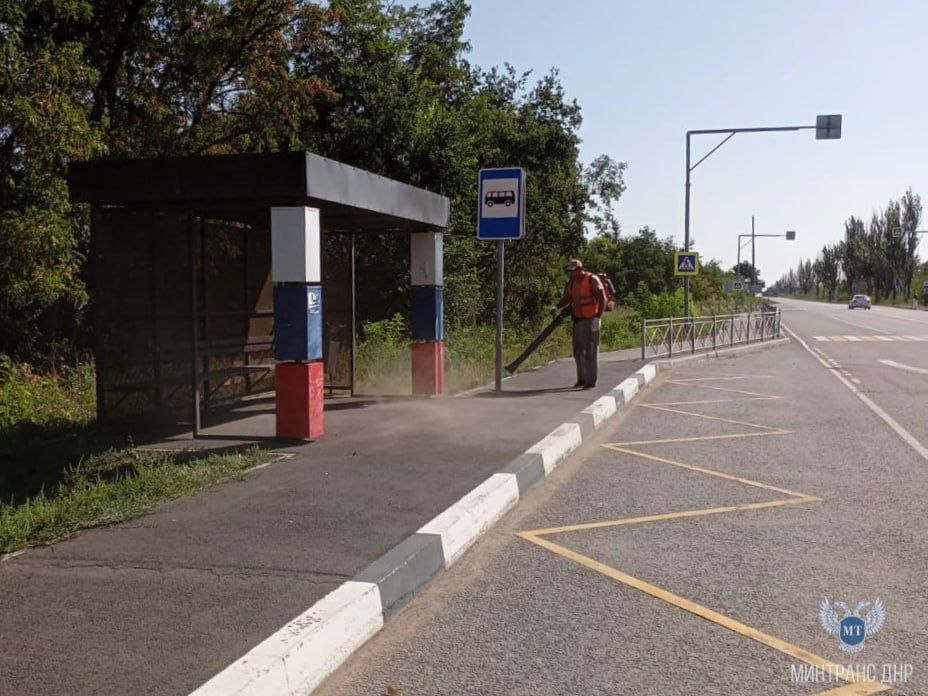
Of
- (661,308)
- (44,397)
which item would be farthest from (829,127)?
(44,397)

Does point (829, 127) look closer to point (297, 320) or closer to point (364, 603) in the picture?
point (297, 320)

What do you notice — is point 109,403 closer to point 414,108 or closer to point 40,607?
point 40,607

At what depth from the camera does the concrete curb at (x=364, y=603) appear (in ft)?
10.1

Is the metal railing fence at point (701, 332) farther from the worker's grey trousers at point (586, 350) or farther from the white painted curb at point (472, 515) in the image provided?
the white painted curb at point (472, 515)

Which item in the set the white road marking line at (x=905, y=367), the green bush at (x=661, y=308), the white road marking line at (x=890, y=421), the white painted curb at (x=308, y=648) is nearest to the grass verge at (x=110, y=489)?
the white painted curb at (x=308, y=648)

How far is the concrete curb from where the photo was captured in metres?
3.09

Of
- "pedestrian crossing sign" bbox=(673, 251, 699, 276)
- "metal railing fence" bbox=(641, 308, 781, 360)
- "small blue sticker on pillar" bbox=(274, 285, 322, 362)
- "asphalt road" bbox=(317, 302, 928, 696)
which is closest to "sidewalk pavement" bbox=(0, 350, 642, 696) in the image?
"asphalt road" bbox=(317, 302, 928, 696)

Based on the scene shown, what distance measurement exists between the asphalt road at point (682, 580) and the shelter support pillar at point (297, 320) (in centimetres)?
246

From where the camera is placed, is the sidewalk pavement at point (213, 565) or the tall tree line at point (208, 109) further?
the tall tree line at point (208, 109)

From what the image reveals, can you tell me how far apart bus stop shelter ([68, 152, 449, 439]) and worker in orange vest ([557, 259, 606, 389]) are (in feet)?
7.47

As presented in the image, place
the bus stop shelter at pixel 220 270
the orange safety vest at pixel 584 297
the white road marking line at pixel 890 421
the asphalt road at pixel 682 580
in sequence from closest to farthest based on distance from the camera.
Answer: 1. the asphalt road at pixel 682 580
2. the bus stop shelter at pixel 220 270
3. the white road marking line at pixel 890 421
4. the orange safety vest at pixel 584 297

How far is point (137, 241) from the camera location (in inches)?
339

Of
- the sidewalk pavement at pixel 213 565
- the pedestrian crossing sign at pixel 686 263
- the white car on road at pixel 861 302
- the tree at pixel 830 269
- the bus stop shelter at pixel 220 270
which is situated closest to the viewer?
the sidewalk pavement at pixel 213 565

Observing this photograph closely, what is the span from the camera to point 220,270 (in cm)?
991
